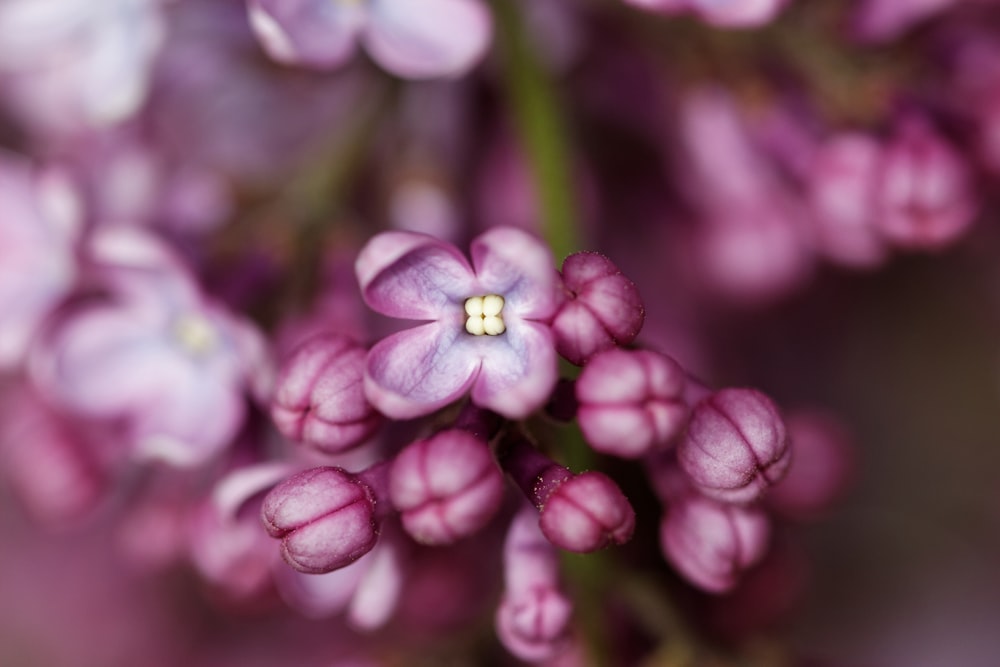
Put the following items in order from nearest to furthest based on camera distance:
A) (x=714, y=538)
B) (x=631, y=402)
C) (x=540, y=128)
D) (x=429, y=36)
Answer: (x=631, y=402), (x=714, y=538), (x=429, y=36), (x=540, y=128)

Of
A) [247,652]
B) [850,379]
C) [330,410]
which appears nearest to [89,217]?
[330,410]

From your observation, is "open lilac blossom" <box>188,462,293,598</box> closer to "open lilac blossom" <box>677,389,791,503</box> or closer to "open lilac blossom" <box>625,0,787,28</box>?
"open lilac blossom" <box>677,389,791,503</box>

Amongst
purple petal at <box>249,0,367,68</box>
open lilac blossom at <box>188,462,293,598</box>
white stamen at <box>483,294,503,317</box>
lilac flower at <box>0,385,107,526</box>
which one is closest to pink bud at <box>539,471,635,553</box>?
white stamen at <box>483,294,503,317</box>

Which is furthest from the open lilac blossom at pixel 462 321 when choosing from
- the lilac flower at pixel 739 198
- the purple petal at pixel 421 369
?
the lilac flower at pixel 739 198

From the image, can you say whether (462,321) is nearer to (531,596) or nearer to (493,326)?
(493,326)


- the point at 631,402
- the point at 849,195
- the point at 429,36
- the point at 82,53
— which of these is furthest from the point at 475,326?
the point at 82,53

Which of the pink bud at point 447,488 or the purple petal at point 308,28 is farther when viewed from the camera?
the purple petal at point 308,28

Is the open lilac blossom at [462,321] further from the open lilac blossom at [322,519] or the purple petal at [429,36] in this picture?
the purple petal at [429,36]
